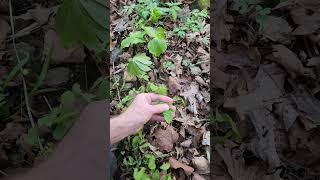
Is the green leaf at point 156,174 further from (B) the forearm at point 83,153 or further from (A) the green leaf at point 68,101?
(A) the green leaf at point 68,101

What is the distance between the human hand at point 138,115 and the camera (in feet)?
4.65

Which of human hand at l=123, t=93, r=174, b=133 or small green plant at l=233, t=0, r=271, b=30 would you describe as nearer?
human hand at l=123, t=93, r=174, b=133

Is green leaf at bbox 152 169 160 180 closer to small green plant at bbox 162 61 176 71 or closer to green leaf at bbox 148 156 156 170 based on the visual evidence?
green leaf at bbox 148 156 156 170

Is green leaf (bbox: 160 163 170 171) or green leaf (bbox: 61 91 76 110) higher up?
green leaf (bbox: 61 91 76 110)

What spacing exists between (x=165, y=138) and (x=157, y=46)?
0.95 ft

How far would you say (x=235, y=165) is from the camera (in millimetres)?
1422

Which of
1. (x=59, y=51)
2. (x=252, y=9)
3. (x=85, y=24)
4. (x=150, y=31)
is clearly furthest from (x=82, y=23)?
(x=252, y=9)

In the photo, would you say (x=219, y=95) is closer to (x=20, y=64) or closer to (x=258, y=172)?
(x=258, y=172)

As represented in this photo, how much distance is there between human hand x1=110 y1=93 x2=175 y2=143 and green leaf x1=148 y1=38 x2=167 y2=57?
0.44 feet

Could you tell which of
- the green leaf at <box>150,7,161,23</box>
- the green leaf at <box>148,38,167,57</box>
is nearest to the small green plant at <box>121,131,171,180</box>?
the green leaf at <box>148,38,167,57</box>

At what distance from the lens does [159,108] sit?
142 centimetres

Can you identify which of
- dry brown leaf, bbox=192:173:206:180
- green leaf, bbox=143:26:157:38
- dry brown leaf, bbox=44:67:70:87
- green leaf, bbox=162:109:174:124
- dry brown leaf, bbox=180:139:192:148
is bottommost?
dry brown leaf, bbox=192:173:206:180

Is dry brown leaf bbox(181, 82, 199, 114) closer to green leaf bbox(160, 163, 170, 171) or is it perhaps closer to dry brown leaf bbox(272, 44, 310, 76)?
green leaf bbox(160, 163, 170, 171)

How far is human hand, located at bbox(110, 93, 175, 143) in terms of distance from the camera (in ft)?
4.65
